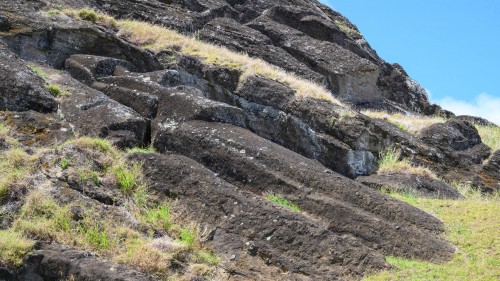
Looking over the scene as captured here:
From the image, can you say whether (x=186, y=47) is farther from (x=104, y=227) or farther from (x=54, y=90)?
(x=104, y=227)

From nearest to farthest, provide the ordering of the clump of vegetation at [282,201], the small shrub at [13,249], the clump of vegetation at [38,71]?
1. the small shrub at [13,249]
2. the clump of vegetation at [282,201]
3. the clump of vegetation at [38,71]

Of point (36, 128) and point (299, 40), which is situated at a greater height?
point (299, 40)

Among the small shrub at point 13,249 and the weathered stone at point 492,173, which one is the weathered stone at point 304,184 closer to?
the small shrub at point 13,249

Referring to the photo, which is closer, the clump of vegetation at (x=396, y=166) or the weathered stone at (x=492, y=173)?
the clump of vegetation at (x=396, y=166)

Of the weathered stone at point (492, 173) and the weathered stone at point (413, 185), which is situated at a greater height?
the weathered stone at point (492, 173)

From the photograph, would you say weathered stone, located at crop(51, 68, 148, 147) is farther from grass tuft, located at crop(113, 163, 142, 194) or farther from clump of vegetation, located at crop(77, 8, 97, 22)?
clump of vegetation, located at crop(77, 8, 97, 22)

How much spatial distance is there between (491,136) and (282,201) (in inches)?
675

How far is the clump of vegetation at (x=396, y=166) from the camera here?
18062 mm

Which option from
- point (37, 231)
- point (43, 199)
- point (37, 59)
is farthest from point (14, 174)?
point (37, 59)

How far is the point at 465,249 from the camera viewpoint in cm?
1112

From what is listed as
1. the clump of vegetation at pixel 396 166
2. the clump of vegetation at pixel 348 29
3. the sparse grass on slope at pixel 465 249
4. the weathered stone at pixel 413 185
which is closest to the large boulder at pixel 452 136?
the clump of vegetation at pixel 396 166

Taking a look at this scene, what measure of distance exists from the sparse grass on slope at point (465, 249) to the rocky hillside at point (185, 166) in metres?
0.29

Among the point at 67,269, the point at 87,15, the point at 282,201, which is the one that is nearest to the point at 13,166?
the point at 67,269

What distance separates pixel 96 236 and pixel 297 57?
20016 mm
